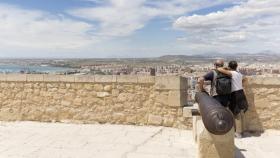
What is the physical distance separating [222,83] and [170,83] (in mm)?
1852

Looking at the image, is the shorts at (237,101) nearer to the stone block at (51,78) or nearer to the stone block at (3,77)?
the stone block at (51,78)

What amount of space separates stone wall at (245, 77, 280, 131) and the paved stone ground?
280mm

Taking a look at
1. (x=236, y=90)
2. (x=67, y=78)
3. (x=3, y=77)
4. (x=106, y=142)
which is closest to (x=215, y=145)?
(x=236, y=90)

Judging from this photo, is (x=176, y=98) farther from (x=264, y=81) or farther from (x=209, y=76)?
(x=264, y=81)

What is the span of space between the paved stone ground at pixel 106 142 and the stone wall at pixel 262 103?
280 millimetres

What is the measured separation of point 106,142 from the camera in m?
7.09

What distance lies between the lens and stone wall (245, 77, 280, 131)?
7.84 meters

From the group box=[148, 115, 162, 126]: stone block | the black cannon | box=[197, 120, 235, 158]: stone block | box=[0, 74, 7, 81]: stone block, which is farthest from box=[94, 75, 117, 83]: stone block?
the black cannon

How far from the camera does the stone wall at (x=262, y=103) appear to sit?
25.7 ft

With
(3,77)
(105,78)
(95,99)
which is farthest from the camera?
(3,77)

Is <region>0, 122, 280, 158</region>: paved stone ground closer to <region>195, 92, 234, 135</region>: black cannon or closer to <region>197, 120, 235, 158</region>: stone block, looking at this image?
<region>197, 120, 235, 158</region>: stone block

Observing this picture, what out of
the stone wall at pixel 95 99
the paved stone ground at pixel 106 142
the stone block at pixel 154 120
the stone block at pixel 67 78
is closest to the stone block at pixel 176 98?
the stone wall at pixel 95 99

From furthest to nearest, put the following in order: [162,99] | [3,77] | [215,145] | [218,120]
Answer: [3,77] < [162,99] < [215,145] < [218,120]

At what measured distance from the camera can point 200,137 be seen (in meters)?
5.20
